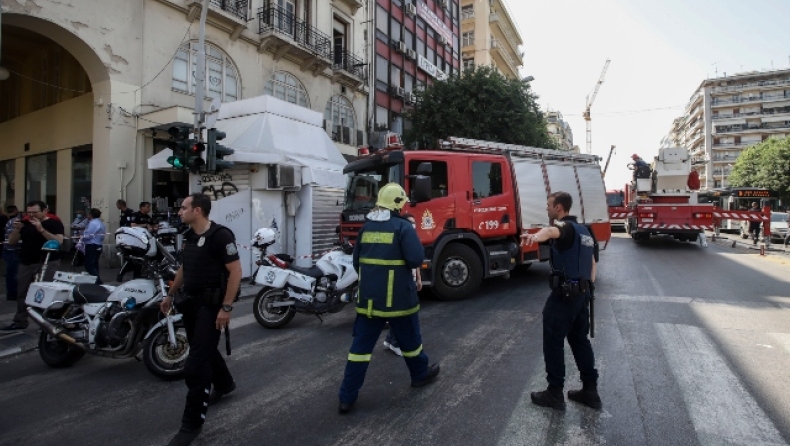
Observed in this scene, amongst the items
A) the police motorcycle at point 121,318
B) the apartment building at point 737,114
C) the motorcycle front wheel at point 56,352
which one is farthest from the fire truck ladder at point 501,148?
the apartment building at point 737,114

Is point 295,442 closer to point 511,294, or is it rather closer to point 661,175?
point 511,294

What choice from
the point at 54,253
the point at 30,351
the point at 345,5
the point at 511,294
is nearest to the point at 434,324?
the point at 511,294

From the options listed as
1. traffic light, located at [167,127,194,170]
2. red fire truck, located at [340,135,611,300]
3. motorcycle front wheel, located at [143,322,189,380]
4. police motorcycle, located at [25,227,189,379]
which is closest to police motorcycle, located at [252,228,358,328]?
red fire truck, located at [340,135,611,300]

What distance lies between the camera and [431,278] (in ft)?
24.6

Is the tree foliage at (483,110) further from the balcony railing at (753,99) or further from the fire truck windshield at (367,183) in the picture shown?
the balcony railing at (753,99)

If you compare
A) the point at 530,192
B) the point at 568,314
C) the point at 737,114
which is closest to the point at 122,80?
the point at 530,192

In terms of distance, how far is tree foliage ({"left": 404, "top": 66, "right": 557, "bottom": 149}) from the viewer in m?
22.3

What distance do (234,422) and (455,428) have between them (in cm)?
168

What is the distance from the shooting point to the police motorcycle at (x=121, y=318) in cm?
444

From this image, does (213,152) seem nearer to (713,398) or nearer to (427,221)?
(427,221)

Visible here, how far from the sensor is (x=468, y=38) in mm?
44344

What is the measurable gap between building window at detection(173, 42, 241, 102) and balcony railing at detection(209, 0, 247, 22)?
1.42 meters

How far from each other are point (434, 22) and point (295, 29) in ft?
59.0

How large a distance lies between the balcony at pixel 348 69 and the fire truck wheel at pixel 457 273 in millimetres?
16632
